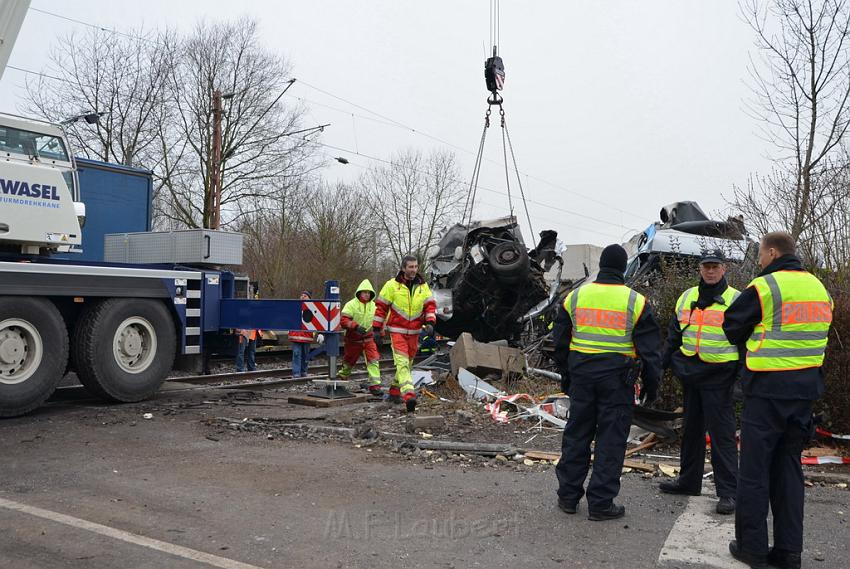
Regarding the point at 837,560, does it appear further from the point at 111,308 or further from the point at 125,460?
the point at 111,308

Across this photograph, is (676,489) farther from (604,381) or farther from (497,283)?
(497,283)

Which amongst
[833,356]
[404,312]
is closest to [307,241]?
[404,312]

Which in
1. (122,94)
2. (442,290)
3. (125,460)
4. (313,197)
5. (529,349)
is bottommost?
(125,460)

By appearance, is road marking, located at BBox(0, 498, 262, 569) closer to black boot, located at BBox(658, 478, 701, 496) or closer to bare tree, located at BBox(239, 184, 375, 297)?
black boot, located at BBox(658, 478, 701, 496)

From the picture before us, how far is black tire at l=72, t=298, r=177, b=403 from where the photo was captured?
851 cm

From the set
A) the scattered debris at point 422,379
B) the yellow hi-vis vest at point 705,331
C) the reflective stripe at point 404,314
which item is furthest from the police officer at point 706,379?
the scattered debris at point 422,379

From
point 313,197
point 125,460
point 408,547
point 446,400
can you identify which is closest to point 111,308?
point 125,460

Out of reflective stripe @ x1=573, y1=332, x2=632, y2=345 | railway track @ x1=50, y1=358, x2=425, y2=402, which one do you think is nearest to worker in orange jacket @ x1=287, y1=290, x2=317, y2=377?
railway track @ x1=50, y1=358, x2=425, y2=402

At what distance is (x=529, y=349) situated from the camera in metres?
11.3

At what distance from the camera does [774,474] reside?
4.09 metres

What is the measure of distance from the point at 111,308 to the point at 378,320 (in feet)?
10.1

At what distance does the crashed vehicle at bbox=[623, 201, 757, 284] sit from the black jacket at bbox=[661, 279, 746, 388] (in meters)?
4.33

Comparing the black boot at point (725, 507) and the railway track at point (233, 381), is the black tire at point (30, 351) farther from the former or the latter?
the black boot at point (725, 507)

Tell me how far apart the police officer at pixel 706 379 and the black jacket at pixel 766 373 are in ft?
2.83
